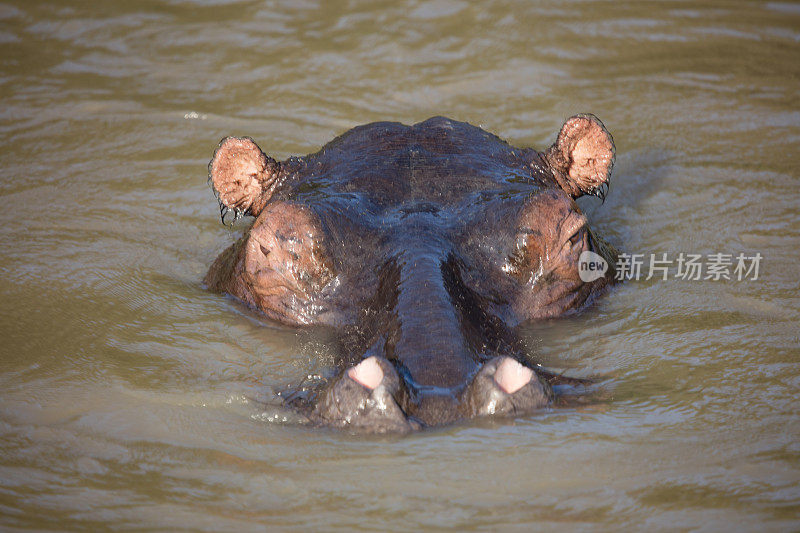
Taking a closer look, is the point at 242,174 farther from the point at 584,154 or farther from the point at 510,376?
the point at 510,376

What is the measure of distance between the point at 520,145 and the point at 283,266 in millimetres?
→ 3670

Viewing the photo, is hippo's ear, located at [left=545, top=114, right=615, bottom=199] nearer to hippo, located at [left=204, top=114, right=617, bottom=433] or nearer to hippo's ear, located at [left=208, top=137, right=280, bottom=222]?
hippo, located at [left=204, top=114, right=617, bottom=433]

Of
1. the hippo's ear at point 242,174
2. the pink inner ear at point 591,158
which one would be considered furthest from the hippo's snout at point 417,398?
the pink inner ear at point 591,158

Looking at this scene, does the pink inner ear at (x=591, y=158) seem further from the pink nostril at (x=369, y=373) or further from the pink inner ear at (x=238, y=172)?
the pink nostril at (x=369, y=373)

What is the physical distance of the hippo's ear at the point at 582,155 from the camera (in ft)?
19.7

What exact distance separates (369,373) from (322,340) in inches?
40.5

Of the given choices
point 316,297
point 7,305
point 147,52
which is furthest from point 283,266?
point 147,52

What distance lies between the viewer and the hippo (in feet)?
12.2

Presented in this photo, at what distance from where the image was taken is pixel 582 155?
609 centimetres

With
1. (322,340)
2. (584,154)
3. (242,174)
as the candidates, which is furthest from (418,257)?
(584,154)

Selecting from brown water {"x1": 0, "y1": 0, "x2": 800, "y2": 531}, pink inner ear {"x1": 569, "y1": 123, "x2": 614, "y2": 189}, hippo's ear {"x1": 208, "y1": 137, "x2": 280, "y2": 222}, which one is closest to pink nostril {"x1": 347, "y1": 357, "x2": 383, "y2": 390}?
brown water {"x1": 0, "y1": 0, "x2": 800, "y2": 531}

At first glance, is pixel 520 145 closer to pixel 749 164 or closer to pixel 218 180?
pixel 749 164

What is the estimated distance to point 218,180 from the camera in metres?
5.95

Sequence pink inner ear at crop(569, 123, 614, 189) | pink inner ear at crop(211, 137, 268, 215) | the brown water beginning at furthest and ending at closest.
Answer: pink inner ear at crop(569, 123, 614, 189), pink inner ear at crop(211, 137, 268, 215), the brown water
